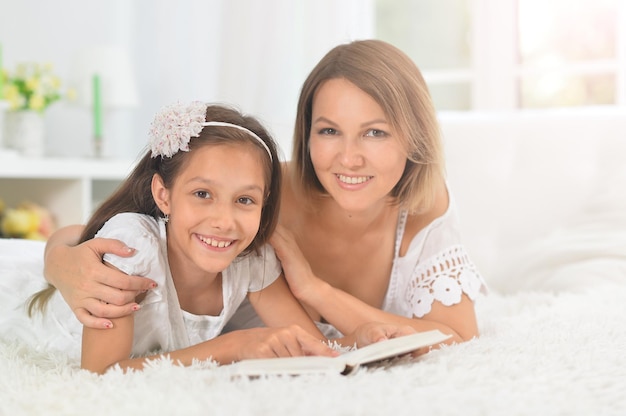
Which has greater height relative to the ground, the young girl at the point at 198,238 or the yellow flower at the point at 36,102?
the yellow flower at the point at 36,102

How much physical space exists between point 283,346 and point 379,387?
0.84 feet

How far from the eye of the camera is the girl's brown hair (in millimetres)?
1525

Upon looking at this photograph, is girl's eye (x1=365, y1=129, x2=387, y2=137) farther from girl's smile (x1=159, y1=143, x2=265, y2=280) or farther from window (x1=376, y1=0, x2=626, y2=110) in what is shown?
window (x1=376, y1=0, x2=626, y2=110)

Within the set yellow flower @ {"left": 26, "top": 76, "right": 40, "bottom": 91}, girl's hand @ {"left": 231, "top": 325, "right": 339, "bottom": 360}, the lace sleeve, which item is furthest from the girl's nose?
yellow flower @ {"left": 26, "top": 76, "right": 40, "bottom": 91}

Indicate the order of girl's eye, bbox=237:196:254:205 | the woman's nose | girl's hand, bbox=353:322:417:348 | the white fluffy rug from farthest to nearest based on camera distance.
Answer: the woman's nose
girl's eye, bbox=237:196:254:205
girl's hand, bbox=353:322:417:348
the white fluffy rug

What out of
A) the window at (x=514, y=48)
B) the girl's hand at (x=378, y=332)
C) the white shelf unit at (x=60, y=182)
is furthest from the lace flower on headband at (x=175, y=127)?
the window at (x=514, y=48)

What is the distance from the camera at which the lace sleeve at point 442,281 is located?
179 centimetres

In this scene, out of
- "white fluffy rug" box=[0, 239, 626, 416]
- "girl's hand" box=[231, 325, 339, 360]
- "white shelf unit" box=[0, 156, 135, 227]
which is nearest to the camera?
"white fluffy rug" box=[0, 239, 626, 416]

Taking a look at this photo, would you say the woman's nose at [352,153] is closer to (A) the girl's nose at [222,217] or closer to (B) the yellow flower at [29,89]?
(A) the girl's nose at [222,217]

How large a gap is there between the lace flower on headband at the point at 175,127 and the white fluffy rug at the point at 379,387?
44 centimetres

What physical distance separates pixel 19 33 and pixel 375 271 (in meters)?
2.50

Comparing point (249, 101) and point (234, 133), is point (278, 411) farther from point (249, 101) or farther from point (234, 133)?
point (249, 101)

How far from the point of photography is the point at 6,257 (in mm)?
1963

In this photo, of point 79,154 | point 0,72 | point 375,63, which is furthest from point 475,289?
point 79,154
